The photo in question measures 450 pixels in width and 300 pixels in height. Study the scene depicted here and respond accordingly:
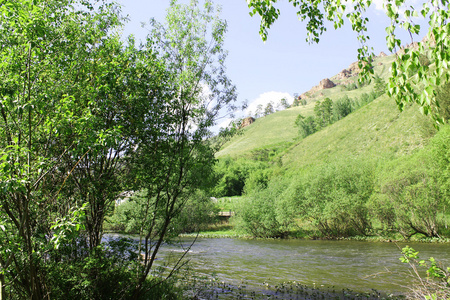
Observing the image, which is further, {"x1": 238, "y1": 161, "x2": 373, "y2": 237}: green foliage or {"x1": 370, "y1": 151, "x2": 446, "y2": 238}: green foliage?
{"x1": 238, "y1": 161, "x2": 373, "y2": 237}: green foliage

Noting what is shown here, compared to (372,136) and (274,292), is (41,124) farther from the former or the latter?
(372,136)

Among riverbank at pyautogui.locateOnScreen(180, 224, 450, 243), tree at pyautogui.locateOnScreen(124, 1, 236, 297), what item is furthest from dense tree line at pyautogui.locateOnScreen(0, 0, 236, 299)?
riverbank at pyautogui.locateOnScreen(180, 224, 450, 243)

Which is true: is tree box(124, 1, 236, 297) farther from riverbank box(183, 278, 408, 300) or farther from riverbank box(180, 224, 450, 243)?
riverbank box(180, 224, 450, 243)

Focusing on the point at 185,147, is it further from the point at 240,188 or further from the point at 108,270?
the point at 240,188

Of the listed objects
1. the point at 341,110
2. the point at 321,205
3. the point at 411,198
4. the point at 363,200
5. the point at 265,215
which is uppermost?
the point at 341,110

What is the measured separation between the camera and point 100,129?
7016mm

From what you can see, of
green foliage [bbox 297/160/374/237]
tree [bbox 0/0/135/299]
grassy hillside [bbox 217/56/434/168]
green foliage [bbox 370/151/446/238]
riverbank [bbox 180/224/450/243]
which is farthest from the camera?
grassy hillside [bbox 217/56/434/168]

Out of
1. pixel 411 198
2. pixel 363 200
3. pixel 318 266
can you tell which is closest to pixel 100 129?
pixel 318 266

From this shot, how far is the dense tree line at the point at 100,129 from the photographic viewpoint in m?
5.95

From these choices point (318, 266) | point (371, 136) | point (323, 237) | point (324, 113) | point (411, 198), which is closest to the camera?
point (318, 266)

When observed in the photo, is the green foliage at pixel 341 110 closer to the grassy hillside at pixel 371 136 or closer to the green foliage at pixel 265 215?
the grassy hillside at pixel 371 136

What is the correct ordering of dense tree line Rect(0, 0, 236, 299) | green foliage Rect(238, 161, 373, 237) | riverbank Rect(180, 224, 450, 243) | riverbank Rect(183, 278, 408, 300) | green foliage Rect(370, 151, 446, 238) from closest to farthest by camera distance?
dense tree line Rect(0, 0, 236, 299), riverbank Rect(183, 278, 408, 300), riverbank Rect(180, 224, 450, 243), green foliage Rect(370, 151, 446, 238), green foliage Rect(238, 161, 373, 237)

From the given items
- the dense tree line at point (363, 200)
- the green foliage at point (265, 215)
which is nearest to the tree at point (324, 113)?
the dense tree line at point (363, 200)

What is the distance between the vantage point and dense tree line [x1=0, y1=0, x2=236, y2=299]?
595 centimetres
